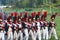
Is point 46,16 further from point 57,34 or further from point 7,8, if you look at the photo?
point 7,8

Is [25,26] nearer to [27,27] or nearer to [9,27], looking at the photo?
[27,27]

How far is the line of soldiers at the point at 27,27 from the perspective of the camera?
3.66 meters

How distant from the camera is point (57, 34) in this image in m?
3.72

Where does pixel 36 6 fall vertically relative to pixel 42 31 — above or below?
above

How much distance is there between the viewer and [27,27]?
3.69 metres

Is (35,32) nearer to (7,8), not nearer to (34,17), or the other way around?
(34,17)

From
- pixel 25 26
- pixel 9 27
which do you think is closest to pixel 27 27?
pixel 25 26

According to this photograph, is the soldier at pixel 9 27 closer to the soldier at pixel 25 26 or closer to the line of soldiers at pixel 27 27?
the line of soldiers at pixel 27 27

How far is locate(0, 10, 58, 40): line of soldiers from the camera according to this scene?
3662mm

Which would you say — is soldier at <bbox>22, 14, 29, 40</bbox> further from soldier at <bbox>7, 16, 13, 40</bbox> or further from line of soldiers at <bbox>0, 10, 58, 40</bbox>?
soldier at <bbox>7, 16, 13, 40</bbox>

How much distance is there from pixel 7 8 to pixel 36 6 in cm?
39

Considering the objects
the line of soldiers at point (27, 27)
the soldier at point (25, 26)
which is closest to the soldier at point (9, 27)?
the line of soldiers at point (27, 27)

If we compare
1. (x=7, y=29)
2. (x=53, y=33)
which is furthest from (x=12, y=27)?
(x=53, y=33)

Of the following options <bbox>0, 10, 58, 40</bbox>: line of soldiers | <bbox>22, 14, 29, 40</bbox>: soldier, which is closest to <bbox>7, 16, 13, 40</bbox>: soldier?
<bbox>0, 10, 58, 40</bbox>: line of soldiers
